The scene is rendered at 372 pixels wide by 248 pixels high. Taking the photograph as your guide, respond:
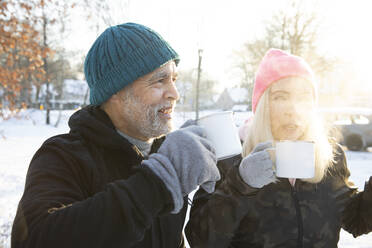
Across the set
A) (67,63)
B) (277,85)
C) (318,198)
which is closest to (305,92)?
(277,85)

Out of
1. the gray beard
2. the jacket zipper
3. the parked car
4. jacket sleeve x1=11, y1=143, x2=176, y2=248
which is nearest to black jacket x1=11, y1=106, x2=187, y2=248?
jacket sleeve x1=11, y1=143, x2=176, y2=248

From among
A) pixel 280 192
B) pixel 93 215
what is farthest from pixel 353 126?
pixel 93 215

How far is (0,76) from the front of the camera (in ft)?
11.8

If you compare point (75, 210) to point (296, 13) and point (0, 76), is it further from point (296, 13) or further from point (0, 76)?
point (296, 13)

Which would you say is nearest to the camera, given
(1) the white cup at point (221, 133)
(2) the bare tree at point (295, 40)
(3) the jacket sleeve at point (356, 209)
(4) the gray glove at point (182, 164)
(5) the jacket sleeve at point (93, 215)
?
(5) the jacket sleeve at point (93, 215)

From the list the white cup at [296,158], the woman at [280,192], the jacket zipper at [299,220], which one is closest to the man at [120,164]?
the woman at [280,192]

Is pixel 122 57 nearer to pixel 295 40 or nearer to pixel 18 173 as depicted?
pixel 18 173

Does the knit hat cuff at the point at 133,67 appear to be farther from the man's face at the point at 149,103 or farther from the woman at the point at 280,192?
the woman at the point at 280,192

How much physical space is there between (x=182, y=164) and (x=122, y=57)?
681mm

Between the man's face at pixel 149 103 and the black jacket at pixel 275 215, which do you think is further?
the black jacket at pixel 275 215

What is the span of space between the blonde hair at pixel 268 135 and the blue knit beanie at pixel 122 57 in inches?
31.3

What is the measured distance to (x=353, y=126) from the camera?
11859 millimetres

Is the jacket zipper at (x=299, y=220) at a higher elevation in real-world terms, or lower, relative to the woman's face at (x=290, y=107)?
lower

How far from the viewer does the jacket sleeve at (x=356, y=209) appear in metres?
1.80
